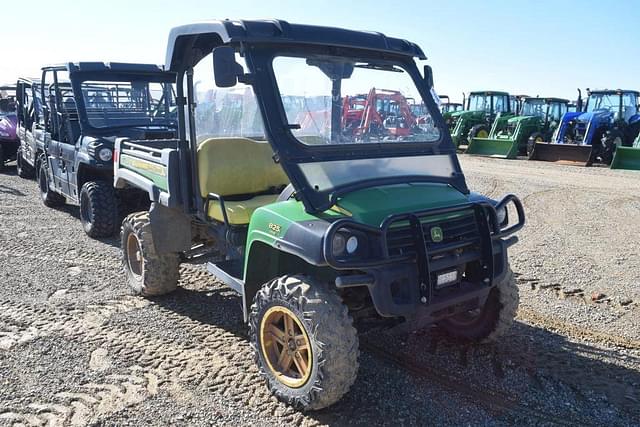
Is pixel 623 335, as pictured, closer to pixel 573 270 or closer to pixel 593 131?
pixel 573 270

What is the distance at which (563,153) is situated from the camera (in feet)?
53.9

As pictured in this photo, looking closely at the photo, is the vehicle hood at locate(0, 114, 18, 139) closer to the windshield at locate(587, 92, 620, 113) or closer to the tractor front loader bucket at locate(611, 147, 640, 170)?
the tractor front loader bucket at locate(611, 147, 640, 170)

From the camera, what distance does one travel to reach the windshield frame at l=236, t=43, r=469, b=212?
319 cm

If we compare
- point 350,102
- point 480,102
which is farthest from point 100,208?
point 480,102

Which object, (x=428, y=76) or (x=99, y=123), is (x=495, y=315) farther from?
(x=99, y=123)

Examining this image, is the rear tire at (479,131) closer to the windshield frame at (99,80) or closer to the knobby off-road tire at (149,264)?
the windshield frame at (99,80)

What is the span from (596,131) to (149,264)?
15.6 meters

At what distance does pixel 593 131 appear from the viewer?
1662 centimetres

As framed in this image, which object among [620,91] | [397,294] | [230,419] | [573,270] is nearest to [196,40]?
[397,294]

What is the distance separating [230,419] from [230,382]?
0.40 metres

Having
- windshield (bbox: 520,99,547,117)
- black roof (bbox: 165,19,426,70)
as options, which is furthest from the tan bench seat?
windshield (bbox: 520,99,547,117)

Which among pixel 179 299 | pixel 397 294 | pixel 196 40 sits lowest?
pixel 179 299

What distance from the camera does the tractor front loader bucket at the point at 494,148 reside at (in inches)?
700

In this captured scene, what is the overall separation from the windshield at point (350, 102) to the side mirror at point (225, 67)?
0.30m
